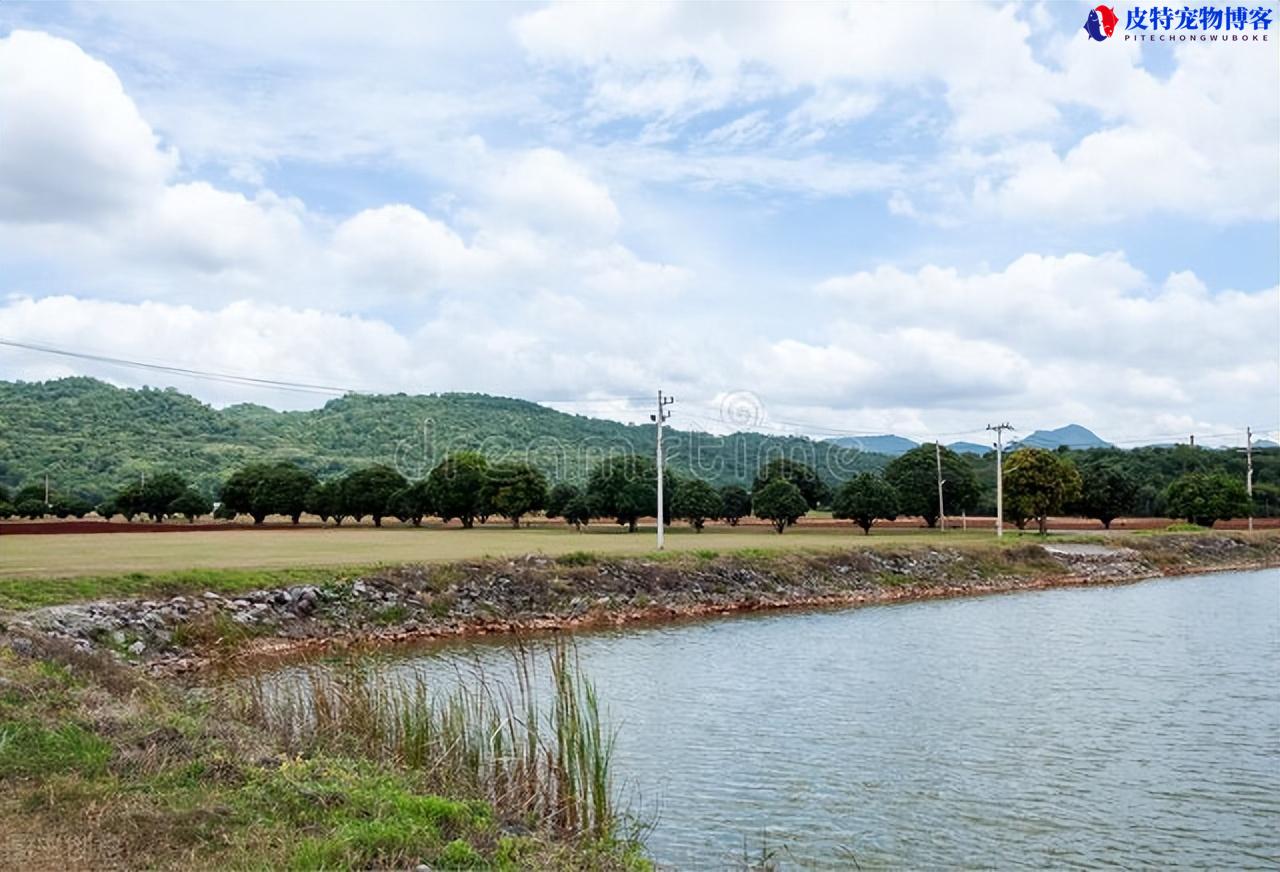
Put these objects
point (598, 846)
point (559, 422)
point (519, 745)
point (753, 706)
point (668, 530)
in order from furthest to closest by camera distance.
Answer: point (559, 422), point (668, 530), point (753, 706), point (519, 745), point (598, 846)

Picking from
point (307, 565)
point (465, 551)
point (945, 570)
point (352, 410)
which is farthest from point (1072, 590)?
point (352, 410)

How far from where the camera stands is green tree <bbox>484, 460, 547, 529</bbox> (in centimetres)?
9462

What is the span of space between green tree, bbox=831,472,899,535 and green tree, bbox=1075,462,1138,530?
56.4 ft

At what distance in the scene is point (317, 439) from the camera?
464ft

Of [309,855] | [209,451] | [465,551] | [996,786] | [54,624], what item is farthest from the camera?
[209,451]

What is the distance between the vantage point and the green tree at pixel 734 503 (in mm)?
95438

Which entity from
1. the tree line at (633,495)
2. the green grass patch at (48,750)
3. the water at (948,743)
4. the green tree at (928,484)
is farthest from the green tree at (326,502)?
the green grass patch at (48,750)

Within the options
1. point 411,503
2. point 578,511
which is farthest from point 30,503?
point 578,511

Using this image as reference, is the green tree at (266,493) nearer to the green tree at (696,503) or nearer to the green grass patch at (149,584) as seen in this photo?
the green tree at (696,503)

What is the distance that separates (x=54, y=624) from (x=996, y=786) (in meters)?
22.1

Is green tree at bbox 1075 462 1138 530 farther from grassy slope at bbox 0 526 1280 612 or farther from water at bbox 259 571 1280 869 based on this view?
water at bbox 259 571 1280 869

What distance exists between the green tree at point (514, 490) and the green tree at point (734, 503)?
679 inches

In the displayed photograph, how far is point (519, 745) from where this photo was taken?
12781 mm

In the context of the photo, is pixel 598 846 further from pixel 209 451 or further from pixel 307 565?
pixel 209 451
